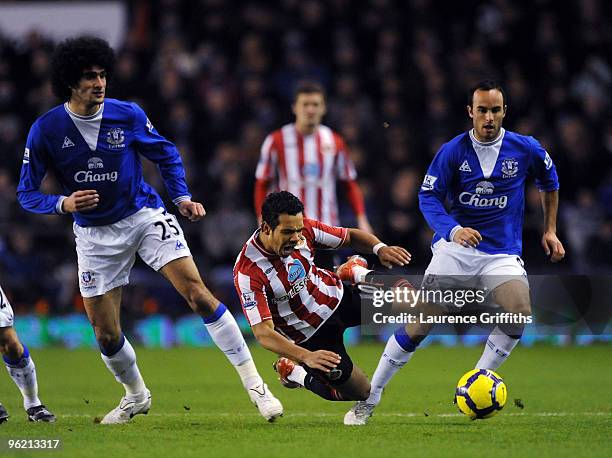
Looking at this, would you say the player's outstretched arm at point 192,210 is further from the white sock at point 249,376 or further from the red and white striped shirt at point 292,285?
the white sock at point 249,376

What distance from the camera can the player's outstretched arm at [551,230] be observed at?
305 inches

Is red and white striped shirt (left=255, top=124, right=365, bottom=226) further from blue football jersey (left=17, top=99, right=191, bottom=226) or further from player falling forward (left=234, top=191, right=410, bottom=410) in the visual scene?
blue football jersey (left=17, top=99, right=191, bottom=226)

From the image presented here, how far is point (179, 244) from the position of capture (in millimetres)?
7344

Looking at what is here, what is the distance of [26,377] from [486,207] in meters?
3.22

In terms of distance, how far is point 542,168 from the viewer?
791 centimetres

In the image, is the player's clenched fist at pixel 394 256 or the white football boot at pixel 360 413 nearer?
the player's clenched fist at pixel 394 256

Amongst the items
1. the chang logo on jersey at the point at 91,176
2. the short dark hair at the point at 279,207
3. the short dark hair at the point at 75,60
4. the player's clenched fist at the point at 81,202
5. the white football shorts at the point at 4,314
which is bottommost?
the white football shorts at the point at 4,314

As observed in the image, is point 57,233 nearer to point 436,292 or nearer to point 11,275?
point 11,275

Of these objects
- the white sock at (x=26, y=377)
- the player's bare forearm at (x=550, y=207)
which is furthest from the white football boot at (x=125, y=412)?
the player's bare forearm at (x=550, y=207)

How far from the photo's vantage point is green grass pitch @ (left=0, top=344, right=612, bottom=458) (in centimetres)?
627

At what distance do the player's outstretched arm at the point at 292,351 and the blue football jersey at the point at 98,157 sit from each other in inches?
42.6

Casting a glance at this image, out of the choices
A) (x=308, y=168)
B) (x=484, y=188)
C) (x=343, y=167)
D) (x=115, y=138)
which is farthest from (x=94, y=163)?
(x=343, y=167)

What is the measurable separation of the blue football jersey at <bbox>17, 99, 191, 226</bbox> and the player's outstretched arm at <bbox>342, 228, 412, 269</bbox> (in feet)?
3.57

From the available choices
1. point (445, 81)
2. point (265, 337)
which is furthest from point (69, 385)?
point (445, 81)
